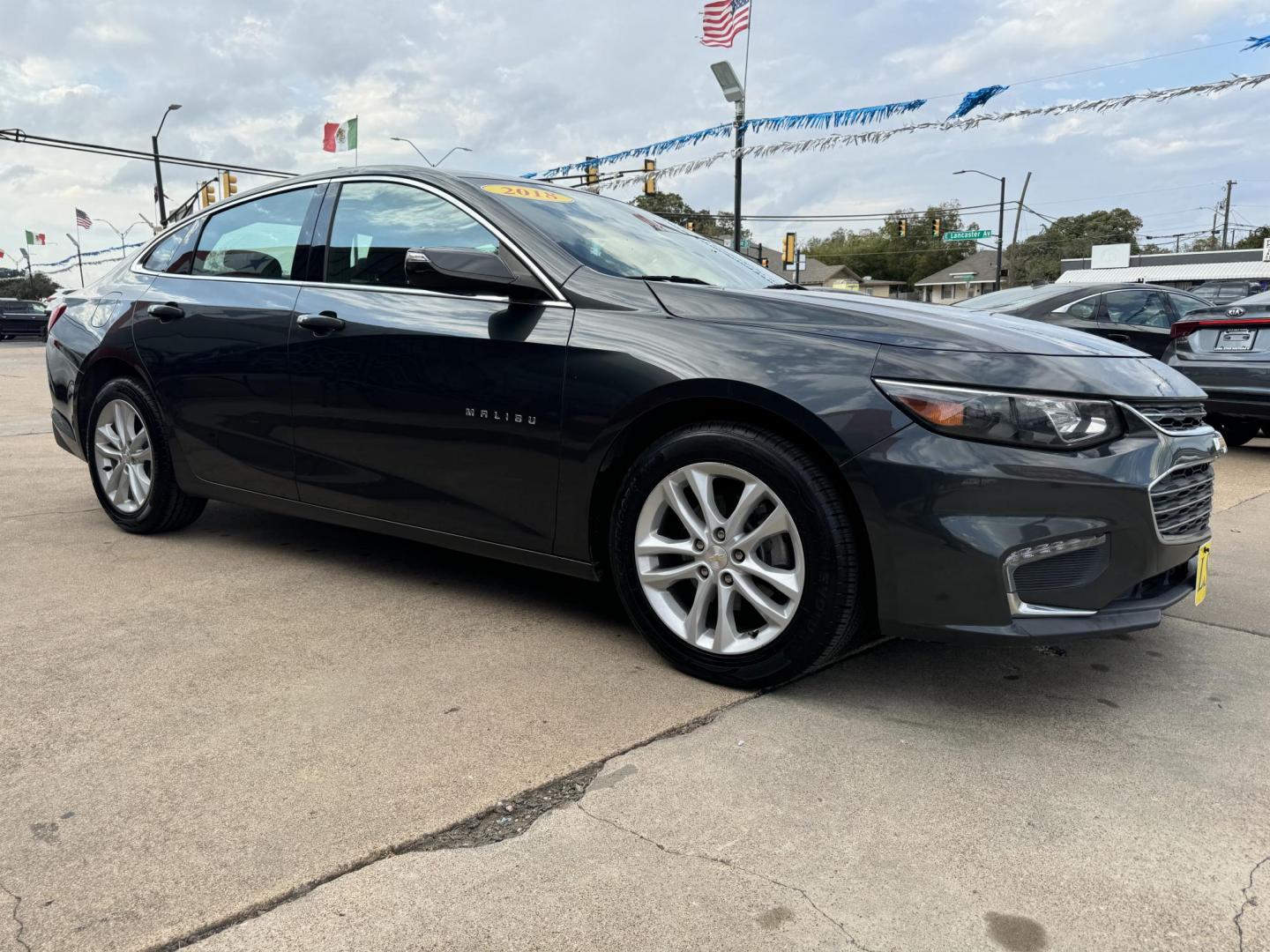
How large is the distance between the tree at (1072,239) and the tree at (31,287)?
8586 cm

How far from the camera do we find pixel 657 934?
174 centimetres

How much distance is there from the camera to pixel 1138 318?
994cm

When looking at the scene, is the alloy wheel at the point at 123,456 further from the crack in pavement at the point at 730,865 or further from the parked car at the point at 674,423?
the crack in pavement at the point at 730,865

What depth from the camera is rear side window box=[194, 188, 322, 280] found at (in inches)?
151

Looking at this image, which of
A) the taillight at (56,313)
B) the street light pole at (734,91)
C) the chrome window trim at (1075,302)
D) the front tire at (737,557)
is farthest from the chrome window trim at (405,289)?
the street light pole at (734,91)

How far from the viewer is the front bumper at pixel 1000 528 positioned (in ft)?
7.95

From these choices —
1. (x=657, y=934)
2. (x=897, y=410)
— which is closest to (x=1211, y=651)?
(x=897, y=410)

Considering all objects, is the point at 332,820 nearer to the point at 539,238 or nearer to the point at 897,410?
the point at 897,410

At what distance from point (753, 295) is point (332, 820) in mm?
1874

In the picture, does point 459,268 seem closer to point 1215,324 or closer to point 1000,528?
point 1000,528

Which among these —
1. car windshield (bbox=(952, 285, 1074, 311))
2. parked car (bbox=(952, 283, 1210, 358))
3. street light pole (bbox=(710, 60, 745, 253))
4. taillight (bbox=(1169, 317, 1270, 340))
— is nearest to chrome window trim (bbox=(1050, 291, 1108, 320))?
parked car (bbox=(952, 283, 1210, 358))

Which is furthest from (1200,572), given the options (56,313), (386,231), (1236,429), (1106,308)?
(1106,308)

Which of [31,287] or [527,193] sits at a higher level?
[31,287]

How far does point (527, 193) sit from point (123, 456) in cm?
235
